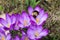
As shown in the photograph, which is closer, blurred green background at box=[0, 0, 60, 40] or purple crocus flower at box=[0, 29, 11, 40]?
purple crocus flower at box=[0, 29, 11, 40]

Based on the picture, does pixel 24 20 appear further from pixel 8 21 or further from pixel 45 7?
pixel 45 7

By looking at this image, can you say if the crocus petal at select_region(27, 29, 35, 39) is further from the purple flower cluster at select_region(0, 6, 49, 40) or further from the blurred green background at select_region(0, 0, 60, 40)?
the blurred green background at select_region(0, 0, 60, 40)

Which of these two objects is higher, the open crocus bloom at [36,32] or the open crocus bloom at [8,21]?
the open crocus bloom at [8,21]

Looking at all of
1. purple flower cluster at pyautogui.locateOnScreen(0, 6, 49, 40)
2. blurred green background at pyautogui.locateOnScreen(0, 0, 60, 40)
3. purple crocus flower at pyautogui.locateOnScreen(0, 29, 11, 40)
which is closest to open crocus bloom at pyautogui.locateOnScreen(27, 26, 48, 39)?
purple flower cluster at pyautogui.locateOnScreen(0, 6, 49, 40)

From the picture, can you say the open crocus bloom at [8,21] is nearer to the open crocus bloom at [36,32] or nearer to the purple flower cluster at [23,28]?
the purple flower cluster at [23,28]

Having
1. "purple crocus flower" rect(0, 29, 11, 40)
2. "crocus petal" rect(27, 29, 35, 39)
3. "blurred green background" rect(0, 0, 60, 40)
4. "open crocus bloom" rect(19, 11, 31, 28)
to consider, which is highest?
"blurred green background" rect(0, 0, 60, 40)

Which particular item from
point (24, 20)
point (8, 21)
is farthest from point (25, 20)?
point (8, 21)

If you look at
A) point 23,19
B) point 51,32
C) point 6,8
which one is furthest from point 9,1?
point 23,19

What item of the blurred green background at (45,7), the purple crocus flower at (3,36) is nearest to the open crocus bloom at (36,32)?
the purple crocus flower at (3,36)

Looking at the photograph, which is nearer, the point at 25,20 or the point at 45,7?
the point at 25,20

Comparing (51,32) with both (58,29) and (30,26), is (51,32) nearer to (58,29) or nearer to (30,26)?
(58,29)

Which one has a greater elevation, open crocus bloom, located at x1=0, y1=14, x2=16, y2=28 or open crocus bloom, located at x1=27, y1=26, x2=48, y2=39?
open crocus bloom, located at x1=0, y1=14, x2=16, y2=28
